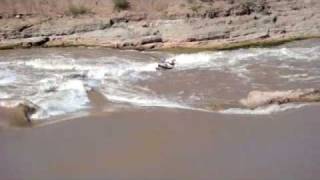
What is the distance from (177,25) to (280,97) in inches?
282

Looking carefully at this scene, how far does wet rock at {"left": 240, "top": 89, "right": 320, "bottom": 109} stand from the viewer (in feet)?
40.2

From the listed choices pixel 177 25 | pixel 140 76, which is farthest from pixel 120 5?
pixel 140 76

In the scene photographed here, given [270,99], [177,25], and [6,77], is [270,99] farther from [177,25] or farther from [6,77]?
[177,25]

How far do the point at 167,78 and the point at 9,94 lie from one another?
12.7 ft

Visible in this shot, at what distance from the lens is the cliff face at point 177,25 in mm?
18125

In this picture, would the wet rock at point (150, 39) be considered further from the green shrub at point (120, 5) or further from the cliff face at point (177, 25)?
the green shrub at point (120, 5)

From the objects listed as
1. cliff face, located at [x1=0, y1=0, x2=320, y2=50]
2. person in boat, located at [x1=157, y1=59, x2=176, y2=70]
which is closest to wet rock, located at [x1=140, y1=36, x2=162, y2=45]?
cliff face, located at [x1=0, y1=0, x2=320, y2=50]

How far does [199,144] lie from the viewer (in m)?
9.90

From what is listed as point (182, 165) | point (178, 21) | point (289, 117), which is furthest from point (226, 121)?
point (178, 21)

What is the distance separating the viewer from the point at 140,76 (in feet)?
49.0

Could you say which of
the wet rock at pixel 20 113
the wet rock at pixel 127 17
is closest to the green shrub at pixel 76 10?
the wet rock at pixel 127 17

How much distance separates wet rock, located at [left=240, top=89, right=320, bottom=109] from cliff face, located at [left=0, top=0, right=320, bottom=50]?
17.1 feet

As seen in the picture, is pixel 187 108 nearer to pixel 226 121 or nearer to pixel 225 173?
pixel 226 121

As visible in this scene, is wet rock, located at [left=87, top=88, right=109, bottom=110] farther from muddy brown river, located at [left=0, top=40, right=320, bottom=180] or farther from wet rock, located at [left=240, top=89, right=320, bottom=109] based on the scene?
wet rock, located at [left=240, top=89, right=320, bottom=109]
